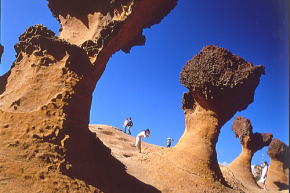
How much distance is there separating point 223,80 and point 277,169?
13.5 meters

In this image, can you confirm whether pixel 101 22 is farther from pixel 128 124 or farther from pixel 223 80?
pixel 128 124

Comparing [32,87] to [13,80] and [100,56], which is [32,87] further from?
[100,56]

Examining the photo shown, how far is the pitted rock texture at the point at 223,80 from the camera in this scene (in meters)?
9.19

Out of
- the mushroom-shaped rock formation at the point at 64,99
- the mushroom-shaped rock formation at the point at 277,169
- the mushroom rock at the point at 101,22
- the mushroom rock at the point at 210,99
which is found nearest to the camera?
the mushroom-shaped rock formation at the point at 64,99

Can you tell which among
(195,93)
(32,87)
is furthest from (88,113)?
(195,93)

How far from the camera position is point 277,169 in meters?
19.4

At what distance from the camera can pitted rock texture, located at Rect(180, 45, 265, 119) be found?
30.1 feet

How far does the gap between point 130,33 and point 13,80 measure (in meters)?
2.61

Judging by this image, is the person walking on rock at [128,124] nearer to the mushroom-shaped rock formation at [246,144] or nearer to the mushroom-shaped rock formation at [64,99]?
the mushroom-shaped rock formation at [246,144]

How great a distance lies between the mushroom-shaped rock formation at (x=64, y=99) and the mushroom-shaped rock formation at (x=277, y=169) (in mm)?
15586

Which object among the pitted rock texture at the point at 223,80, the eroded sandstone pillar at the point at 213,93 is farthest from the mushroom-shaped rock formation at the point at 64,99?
the pitted rock texture at the point at 223,80

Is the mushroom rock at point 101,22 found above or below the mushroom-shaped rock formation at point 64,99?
above

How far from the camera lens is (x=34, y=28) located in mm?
4805

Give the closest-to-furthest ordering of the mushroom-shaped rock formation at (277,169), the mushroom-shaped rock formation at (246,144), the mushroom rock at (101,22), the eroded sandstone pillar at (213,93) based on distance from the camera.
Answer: the mushroom rock at (101,22) < the eroded sandstone pillar at (213,93) < the mushroom-shaped rock formation at (246,144) < the mushroom-shaped rock formation at (277,169)
